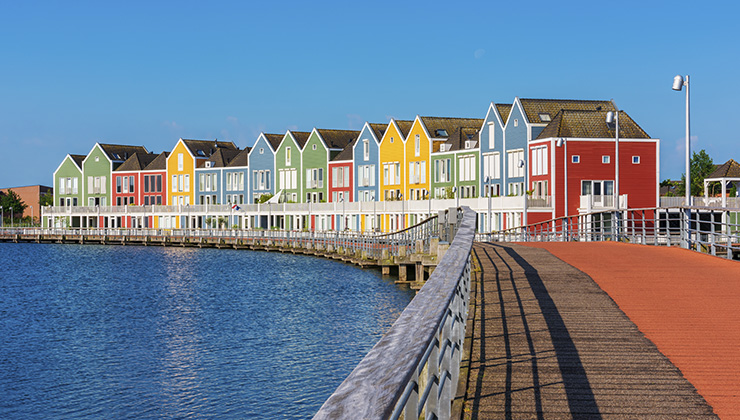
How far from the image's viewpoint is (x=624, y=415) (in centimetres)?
681

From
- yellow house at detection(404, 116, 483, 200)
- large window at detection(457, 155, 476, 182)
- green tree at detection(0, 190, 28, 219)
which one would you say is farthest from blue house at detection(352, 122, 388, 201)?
green tree at detection(0, 190, 28, 219)

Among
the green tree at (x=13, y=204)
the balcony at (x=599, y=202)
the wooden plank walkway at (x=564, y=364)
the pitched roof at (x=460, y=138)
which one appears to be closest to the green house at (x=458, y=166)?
the pitched roof at (x=460, y=138)

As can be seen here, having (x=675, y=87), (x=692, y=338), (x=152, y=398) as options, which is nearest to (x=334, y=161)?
(x=675, y=87)

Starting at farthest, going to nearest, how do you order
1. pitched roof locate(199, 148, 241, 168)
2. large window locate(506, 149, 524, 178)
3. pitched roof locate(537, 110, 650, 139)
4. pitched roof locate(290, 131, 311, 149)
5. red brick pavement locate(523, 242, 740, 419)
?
pitched roof locate(199, 148, 241, 168) → pitched roof locate(290, 131, 311, 149) → large window locate(506, 149, 524, 178) → pitched roof locate(537, 110, 650, 139) → red brick pavement locate(523, 242, 740, 419)

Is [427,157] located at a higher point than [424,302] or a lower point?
higher

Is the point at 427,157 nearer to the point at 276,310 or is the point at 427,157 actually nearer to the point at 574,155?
the point at 574,155

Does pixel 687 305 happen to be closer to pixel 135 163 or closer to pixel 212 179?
pixel 212 179

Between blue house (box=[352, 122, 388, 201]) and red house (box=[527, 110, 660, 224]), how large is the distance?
2570cm

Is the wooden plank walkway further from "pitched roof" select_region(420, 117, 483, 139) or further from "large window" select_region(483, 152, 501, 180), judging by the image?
"pitched roof" select_region(420, 117, 483, 139)

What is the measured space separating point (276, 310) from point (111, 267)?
32.5 m

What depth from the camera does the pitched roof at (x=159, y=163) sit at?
11256cm

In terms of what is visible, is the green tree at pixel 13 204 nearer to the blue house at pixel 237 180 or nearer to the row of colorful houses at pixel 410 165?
the row of colorful houses at pixel 410 165

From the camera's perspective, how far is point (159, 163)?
Result: 113875mm

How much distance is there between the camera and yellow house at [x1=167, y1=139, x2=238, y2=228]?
108 m
